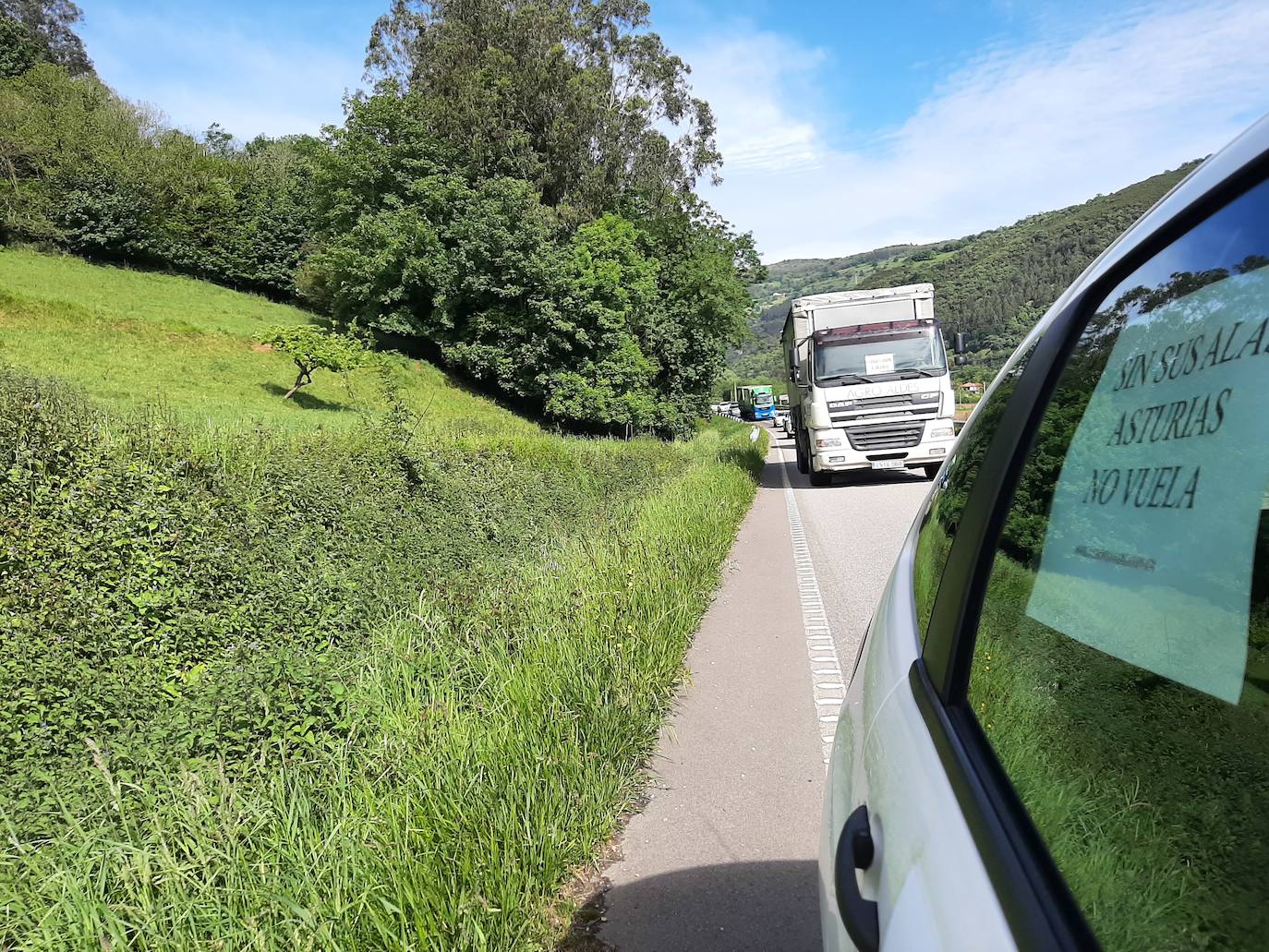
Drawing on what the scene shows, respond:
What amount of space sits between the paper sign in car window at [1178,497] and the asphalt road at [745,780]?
2.11m

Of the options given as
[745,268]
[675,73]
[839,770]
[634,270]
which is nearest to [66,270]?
[634,270]

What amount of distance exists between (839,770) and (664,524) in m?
7.06

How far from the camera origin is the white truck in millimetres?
15719

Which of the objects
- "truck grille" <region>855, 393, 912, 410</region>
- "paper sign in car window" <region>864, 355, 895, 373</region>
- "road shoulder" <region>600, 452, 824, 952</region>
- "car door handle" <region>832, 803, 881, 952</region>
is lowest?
"road shoulder" <region>600, 452, 824, 952</region>

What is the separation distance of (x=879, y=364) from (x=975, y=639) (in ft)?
51.0

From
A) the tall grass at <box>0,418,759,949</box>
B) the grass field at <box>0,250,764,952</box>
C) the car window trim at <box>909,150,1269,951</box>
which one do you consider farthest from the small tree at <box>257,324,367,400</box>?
the car window trim at <box>909,150,1269,951</box>

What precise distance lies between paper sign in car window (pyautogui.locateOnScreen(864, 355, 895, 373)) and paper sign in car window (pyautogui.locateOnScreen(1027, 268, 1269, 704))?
15510 mm

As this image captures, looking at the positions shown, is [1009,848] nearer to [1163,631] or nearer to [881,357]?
[1163,631]

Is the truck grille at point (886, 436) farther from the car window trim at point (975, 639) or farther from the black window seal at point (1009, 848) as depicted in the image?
the black window seal at point (1009, 848)

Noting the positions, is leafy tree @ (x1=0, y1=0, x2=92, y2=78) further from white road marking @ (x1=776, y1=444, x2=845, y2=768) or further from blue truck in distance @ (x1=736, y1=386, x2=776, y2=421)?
white road marking @ (x1=776, y1=444, x2=845, y2=768)

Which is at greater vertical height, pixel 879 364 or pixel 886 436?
pixel 879 364

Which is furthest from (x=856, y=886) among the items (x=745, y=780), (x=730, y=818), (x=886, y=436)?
(x=886, y=436)

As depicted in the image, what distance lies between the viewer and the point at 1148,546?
0.98m

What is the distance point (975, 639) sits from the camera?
1.33m
